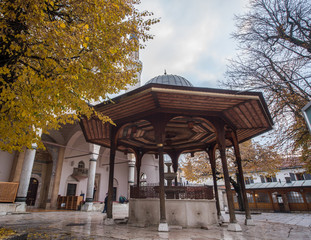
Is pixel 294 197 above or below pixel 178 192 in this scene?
below

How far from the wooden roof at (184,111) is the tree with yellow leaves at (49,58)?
1362mm

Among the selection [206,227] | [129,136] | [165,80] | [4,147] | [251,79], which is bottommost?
[206,227]

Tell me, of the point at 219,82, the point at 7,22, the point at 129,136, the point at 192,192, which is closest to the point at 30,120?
the point at 7,22

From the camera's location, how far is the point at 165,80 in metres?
11.1

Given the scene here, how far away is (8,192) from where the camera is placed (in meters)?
9.52

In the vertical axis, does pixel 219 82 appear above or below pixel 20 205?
above

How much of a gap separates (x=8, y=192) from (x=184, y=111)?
9506 millimetres

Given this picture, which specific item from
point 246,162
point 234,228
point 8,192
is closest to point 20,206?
point 8,192

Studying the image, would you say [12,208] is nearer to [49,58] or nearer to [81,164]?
[81,164]

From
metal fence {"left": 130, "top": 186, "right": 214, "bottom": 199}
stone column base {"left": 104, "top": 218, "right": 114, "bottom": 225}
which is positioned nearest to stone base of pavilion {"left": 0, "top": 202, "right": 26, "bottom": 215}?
stone column base {"left": 104, "top": 218, "right": 114, "bottom": 225}

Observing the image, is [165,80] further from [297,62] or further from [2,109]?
[2,109]

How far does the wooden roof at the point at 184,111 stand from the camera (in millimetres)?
5723

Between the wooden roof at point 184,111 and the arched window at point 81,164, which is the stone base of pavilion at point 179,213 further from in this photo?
the arched window at point 81,164

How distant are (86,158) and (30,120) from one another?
1610 cm
